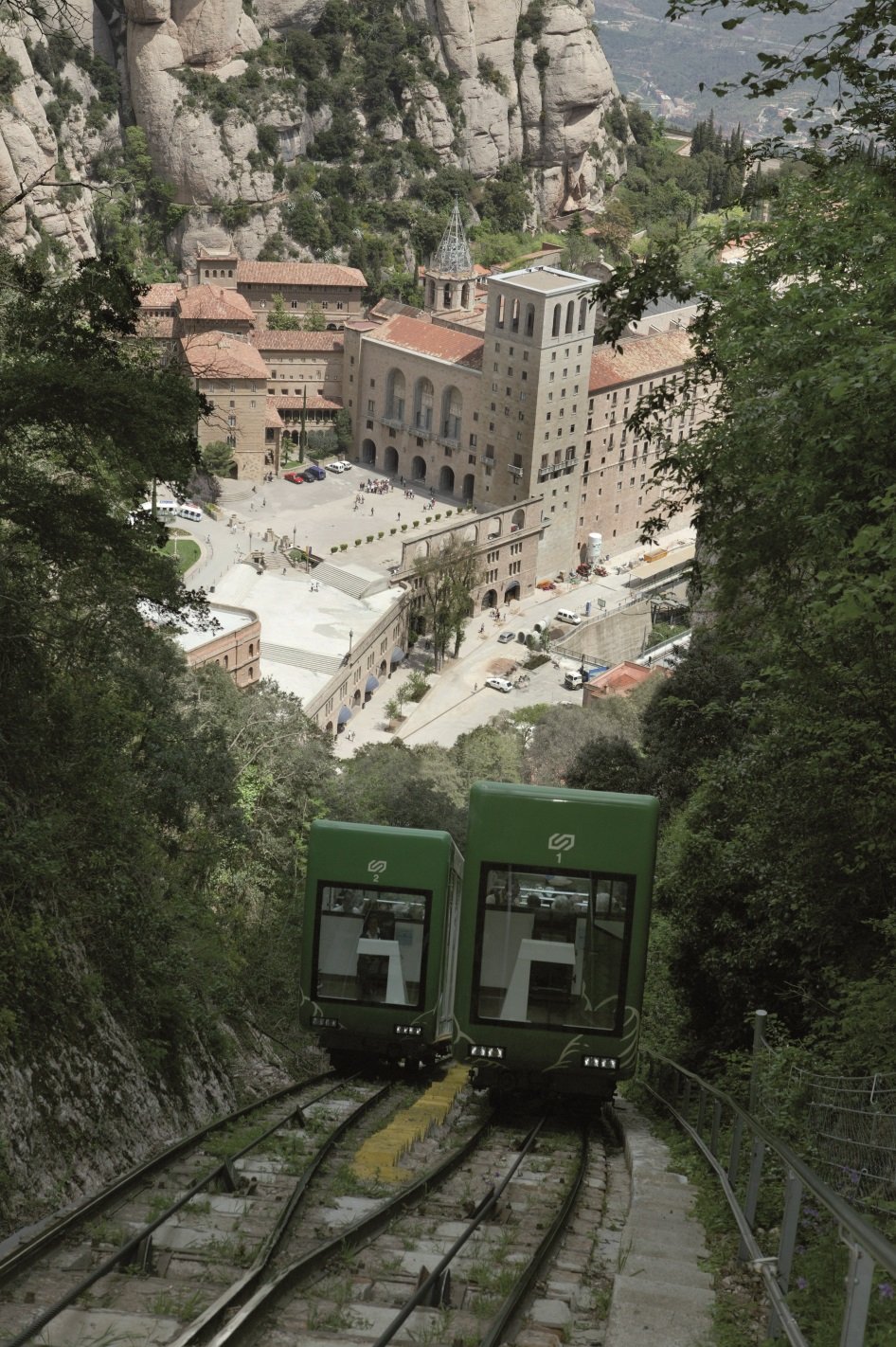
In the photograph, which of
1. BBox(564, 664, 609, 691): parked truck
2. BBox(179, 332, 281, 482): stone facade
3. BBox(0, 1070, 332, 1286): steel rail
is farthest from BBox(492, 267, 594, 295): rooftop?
BBox(0, 1070, 332, 1286): steel rail

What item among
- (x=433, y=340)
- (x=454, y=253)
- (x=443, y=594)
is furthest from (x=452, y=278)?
(x=443, y=594)

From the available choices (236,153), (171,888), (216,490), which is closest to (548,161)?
(236,153)

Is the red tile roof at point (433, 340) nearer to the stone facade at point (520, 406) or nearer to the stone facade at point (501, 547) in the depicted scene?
the stone facade at point (520, 406)

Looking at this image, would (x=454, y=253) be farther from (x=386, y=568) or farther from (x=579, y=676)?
(x=579, y=676)

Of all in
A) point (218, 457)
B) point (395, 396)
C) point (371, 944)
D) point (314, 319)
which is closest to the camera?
point (371, 944)

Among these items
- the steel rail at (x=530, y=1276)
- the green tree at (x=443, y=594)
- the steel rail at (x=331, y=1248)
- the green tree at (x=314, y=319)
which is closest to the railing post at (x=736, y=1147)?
the steel rail at (x=530, y=1276)

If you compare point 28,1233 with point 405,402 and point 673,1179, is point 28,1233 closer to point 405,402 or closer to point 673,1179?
point 673,1179
